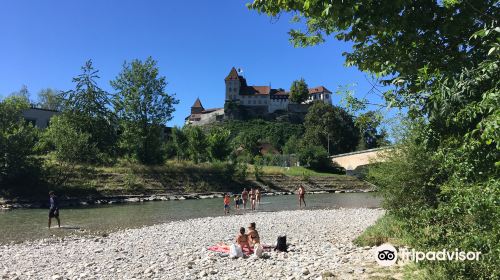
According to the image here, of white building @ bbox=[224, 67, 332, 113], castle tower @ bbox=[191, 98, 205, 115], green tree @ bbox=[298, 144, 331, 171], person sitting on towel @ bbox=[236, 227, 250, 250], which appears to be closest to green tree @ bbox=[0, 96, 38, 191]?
person sitting on towel @ bbox=[236, 227, 250, 250]

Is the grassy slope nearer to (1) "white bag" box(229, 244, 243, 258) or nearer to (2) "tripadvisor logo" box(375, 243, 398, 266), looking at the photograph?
(1) "white bag" box(229, 244, 243, 258)

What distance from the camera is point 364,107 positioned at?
768 cm

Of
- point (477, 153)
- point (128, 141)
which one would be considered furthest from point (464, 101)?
point (128, 141)

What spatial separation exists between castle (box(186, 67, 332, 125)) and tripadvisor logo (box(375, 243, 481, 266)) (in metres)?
134

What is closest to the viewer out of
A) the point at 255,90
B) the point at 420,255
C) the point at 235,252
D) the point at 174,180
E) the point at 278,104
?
the point at 420,255

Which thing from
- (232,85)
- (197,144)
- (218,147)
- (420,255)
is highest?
(232,85)

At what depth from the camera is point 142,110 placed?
194ft

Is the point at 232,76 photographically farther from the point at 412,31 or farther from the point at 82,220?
the point at 412,31

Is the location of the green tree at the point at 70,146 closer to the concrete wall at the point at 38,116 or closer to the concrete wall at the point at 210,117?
the concrete wall at the point at 38,116

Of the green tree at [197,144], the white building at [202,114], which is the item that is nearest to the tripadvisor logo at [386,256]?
the green tree at [197,144]

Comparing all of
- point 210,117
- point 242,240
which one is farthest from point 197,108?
point 242,240

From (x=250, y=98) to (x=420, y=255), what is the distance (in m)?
142

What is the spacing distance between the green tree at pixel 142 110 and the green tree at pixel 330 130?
52.9 m

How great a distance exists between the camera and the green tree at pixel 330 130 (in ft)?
345
